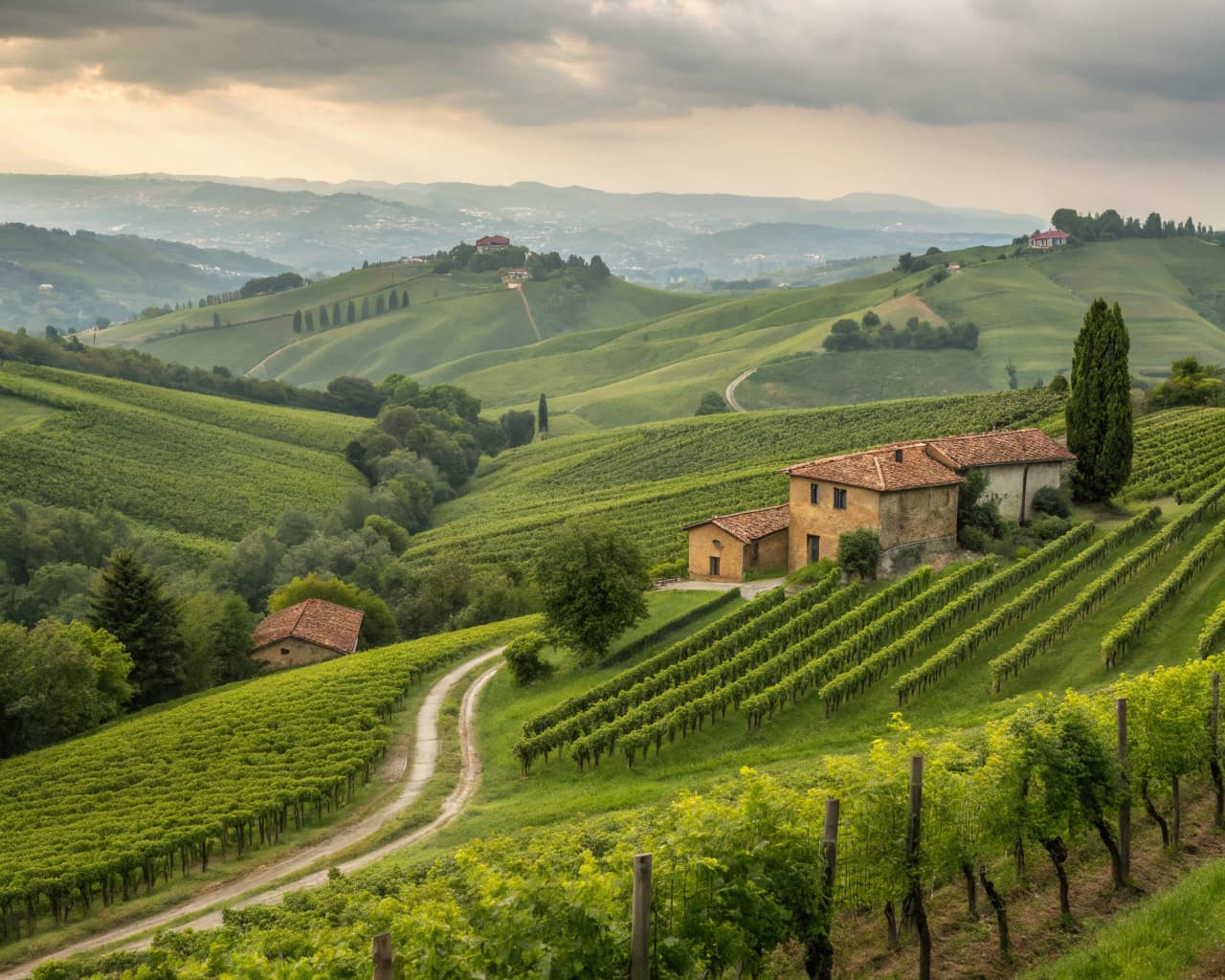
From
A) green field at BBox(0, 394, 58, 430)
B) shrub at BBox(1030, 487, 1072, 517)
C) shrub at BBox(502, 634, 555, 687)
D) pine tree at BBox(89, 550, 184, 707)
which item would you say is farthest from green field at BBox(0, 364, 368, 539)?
shrub at BBox(1030, 487, 1072, 517)

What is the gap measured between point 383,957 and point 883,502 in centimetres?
3963

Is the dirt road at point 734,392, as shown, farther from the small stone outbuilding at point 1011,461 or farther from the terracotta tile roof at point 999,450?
the small stone outbuilding at point 1011,461

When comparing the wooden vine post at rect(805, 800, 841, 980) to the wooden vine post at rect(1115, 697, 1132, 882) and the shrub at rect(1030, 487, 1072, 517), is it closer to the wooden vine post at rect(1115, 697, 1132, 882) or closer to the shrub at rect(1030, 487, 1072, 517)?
the wooden vine post at rect(1115, 697, 1132, 882)

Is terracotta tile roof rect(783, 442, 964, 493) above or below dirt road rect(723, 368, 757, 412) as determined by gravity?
above

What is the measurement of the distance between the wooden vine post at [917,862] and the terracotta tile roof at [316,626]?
51073 millimetres

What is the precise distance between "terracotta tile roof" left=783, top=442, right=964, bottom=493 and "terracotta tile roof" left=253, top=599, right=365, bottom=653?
29.5 meters

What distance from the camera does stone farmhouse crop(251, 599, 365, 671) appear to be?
63.1 m

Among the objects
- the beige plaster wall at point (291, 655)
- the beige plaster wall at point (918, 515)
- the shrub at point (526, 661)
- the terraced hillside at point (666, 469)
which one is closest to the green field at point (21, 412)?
the terraced hillside at point (666, 469)

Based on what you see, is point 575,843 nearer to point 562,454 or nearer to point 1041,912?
point 1041,912

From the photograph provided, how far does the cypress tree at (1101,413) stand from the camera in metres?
55.1

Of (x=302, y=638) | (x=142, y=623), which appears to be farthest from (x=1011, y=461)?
(x=142, y=623)

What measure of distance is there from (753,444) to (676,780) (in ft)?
307

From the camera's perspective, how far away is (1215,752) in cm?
1989

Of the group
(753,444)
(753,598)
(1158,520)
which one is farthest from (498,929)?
(753,444)
